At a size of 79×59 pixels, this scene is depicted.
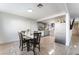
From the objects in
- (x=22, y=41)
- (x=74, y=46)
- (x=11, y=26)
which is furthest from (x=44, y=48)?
(x=11, y=26)

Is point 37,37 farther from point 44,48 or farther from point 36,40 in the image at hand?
point 44,48

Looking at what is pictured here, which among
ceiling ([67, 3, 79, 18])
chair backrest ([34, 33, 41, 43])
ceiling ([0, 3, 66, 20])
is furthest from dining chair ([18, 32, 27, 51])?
ceiling ([67, 3, 79, 18])

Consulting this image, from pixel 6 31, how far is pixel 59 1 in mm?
1015

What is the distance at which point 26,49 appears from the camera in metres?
1.61

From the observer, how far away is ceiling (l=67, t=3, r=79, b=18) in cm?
157

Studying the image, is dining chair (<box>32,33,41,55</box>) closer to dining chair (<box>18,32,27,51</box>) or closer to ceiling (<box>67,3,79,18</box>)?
dining chair (<box>18,32,27,51</box>)

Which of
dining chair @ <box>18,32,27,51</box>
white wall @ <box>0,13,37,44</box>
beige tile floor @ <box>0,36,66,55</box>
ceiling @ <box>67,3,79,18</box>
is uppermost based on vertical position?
ceiling @ <box>67,3,79,18</box>

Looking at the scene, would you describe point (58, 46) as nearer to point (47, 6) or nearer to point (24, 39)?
point (24, 39)

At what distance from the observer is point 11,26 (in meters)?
1.60

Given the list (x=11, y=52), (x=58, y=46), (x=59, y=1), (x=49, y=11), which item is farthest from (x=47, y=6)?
(x=11, y=52)

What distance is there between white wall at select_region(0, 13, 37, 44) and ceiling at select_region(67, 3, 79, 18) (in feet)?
2.17

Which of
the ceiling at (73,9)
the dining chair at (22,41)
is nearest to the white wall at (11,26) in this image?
the dining chair at (22,41)

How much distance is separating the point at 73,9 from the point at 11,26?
1.09 m
